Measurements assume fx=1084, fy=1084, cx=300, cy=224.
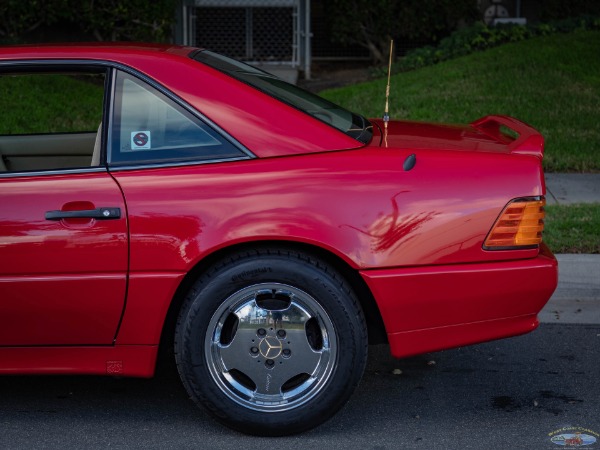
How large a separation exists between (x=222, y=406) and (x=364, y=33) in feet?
36.3

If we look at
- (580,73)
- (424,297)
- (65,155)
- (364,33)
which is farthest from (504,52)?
(424,297)

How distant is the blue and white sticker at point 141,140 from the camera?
417cm

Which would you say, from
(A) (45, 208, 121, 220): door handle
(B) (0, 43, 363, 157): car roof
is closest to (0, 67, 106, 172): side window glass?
(B) (0, 43, 363, 157): car roof

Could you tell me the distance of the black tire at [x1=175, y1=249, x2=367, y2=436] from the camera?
4078 mm

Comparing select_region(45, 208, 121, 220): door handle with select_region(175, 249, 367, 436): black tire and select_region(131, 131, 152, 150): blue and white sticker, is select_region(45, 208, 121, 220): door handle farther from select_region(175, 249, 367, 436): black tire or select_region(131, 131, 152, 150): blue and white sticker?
select_region(175, 249, 367, 436): black tire

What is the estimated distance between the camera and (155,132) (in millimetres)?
4180

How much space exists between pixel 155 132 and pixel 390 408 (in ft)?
4.97

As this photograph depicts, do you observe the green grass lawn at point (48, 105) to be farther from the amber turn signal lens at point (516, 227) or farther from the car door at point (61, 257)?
the amber turn signal lens at point (516, 227)

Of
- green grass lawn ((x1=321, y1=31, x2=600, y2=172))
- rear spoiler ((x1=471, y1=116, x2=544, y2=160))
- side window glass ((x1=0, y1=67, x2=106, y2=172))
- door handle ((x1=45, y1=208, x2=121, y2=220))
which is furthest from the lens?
side window glass ((x1=0, y1=67, x2=106, y2=172))

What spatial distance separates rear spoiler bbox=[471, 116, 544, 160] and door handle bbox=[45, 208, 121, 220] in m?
1.59

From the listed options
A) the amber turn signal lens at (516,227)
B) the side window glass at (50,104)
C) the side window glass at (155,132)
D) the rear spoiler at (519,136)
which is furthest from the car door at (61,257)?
the side window glass at (50,104)

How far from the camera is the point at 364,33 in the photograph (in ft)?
48.1

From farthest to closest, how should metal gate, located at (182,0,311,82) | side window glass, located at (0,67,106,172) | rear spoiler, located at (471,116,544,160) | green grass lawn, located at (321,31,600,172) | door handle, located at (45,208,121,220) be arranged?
metal gate, located at (182,0,311,82)
side window glass, located at (0,67,106,172)
green grass lawn, located at (321,31,600,172)
rear spoiler, located at (471,116,544,160)
door handle, located at (45,208,121,220)

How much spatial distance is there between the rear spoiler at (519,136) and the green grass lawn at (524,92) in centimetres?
395
